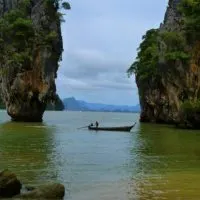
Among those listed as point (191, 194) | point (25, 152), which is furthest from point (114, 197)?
point (25, 152)

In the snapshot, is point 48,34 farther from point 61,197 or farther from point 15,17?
point 61,197

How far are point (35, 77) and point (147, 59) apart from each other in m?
16.7

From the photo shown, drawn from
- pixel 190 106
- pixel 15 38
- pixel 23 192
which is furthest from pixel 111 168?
pixel 15 38

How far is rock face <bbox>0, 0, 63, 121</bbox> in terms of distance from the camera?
55281 mm

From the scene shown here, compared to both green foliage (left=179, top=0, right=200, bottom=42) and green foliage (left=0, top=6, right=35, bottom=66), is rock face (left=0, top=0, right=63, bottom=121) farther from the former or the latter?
green foliage (left=179, top=0, right=200, bottom=42)

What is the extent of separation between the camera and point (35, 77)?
5575 cm

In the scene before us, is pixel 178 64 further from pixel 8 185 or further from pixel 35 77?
pixel 8 185

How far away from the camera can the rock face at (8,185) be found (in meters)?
12.5

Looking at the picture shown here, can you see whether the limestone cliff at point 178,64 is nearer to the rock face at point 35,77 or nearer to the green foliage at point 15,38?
the rock face at point 35,77

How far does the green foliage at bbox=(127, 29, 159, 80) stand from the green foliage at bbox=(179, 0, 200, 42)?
7958mm

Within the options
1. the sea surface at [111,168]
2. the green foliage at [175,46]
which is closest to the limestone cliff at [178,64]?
the green foliage at [175,46]

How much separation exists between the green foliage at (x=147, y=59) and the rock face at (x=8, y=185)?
138 ft

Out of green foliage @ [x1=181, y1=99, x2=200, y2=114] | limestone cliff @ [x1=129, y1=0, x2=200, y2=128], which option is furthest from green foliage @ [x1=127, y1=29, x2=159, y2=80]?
green foliage @ [x1=181, y1=99, x2=200, y2=114]

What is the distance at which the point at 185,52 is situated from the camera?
4628 centimetres
